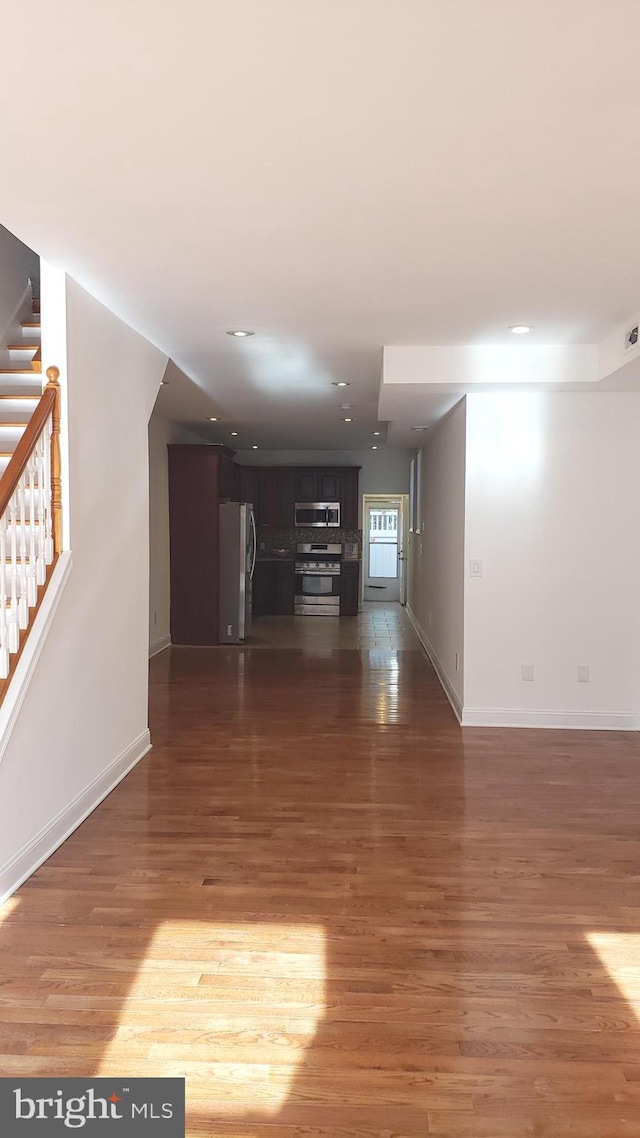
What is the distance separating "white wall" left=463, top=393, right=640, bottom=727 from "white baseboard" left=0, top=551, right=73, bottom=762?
9.84ft

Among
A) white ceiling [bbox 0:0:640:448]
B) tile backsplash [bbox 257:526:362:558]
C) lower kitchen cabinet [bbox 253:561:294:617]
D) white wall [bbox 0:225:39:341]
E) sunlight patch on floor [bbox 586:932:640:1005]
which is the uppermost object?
white wall [bbox 0:225:39:341]

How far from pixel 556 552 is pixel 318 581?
656 centimetres

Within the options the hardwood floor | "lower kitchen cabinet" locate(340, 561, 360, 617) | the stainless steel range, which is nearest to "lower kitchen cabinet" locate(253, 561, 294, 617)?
the stainless steel range

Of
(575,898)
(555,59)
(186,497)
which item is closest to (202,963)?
(575,898)

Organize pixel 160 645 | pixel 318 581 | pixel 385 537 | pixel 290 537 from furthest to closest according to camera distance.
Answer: pixel 385 537 < pixel 290 537 < pixel 318 581 < pixel 160 645

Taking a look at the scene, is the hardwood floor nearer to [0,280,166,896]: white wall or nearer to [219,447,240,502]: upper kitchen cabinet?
[0,280,166,896]: white wall

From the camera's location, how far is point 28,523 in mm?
3469

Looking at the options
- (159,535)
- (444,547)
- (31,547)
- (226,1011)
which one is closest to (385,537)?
(159,535)

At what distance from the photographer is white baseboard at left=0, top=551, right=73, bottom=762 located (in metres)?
2.89

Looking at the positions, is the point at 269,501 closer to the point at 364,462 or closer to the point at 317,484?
the point at 317,484

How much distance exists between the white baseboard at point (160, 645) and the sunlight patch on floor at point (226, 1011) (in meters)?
5.44

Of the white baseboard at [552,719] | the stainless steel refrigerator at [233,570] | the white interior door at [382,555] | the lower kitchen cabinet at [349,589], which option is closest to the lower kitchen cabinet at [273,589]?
the lower kitchen cabinet at [349,589]

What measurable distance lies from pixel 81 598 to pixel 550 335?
9.80ft

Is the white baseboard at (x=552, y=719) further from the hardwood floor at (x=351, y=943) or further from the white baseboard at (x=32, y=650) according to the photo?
the white baseboard at (x=32, y=650)
